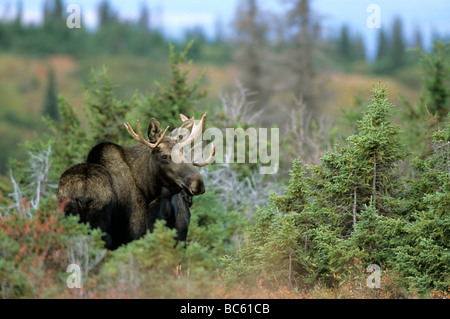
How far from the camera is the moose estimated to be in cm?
1002

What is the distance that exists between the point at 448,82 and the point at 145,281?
16687 mm

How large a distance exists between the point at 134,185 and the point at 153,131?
1002 mm

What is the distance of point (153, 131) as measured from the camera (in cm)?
1052

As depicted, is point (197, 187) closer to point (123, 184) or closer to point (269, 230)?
point (269, 230)

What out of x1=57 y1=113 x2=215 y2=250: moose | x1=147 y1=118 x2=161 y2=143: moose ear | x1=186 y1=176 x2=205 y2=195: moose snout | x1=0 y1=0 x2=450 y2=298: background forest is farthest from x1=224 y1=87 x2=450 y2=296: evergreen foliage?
x1=147 y1=118 x2=161 y2=143: moose ear

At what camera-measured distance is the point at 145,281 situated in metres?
7.78

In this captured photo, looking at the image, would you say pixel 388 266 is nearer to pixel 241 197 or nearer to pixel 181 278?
pixel 181 278

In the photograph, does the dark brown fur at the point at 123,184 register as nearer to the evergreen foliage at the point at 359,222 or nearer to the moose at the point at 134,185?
the moose at the point at 134,185

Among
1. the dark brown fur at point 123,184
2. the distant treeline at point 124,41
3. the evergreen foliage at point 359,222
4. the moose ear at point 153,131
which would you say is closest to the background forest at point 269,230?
the evergreen foliage at point 359,222

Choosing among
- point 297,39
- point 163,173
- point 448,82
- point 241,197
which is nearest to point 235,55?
point 297,39

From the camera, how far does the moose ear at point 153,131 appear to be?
10455 mm

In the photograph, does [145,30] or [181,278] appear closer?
[181,278]

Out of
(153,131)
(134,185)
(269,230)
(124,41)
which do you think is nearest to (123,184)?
(134,185)
